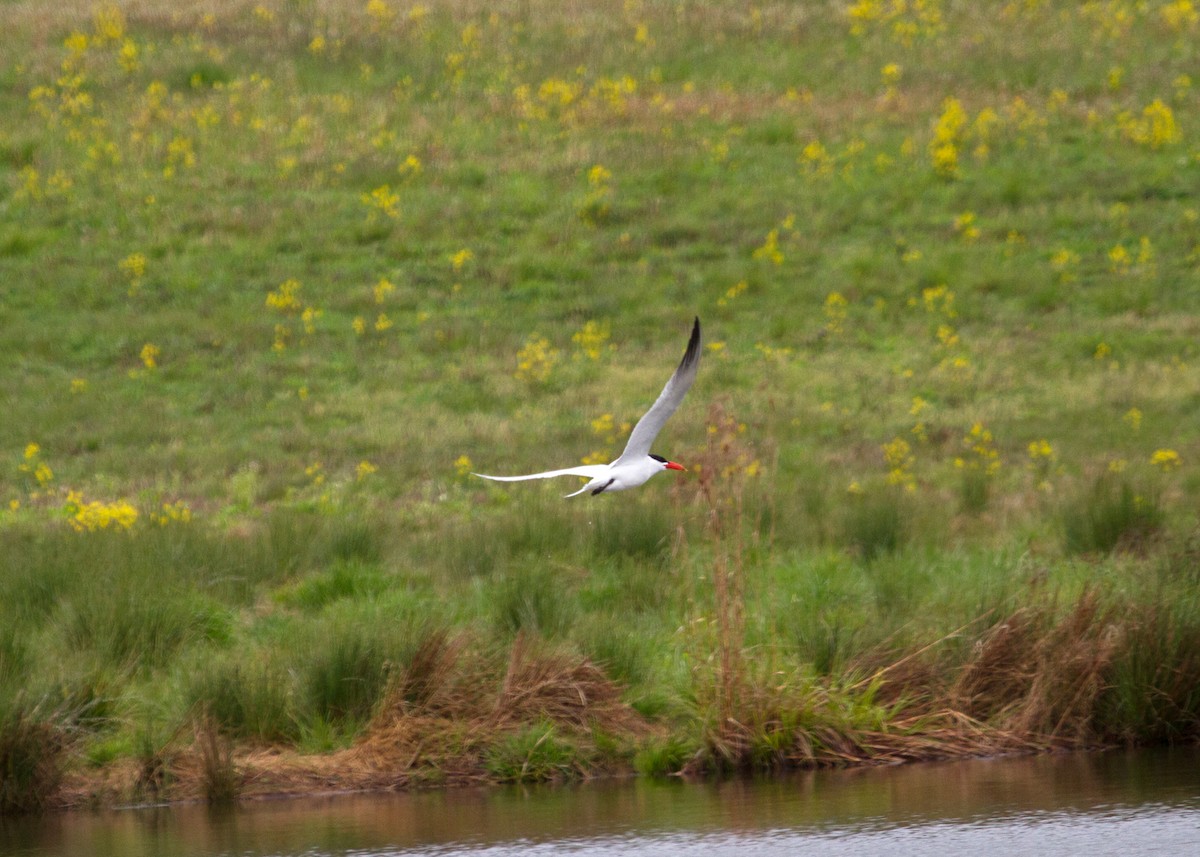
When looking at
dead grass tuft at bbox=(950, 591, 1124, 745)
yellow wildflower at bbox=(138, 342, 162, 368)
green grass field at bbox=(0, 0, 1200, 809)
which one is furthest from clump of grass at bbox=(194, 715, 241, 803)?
yellow wildflower at bbox=(138, 342, 162, 368)

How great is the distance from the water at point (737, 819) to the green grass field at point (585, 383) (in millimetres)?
323

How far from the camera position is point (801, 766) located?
9.67m

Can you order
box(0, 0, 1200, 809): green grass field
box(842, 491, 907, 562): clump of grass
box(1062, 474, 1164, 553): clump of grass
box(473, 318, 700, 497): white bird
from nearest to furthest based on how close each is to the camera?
box(473, 318, 700, 497): white bird → box(0, 0, 1200, 809): green grass field → box(1062, 474, 1164, 553): clump of grass → box(842, 491, 907, 562): clump of grass

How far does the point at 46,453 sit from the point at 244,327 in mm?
4563

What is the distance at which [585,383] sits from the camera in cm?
2148

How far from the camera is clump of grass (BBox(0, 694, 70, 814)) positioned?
955 centimetres

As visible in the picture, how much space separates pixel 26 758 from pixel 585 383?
1242cm

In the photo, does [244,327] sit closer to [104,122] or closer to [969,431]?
[104,122]

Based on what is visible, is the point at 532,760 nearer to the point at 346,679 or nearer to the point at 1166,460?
the point at 346,679

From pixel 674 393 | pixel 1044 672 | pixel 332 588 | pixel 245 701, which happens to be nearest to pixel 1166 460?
pixel 1044 672

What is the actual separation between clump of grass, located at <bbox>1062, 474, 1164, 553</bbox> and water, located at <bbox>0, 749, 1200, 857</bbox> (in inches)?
138

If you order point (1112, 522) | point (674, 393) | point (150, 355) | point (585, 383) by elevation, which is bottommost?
point (1112, 522)

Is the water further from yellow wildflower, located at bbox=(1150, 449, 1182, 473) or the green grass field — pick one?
yellow wildflower, located at bbox=(1150, 449, 1182, 473)

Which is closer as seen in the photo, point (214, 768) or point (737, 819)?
point (737, 819)
